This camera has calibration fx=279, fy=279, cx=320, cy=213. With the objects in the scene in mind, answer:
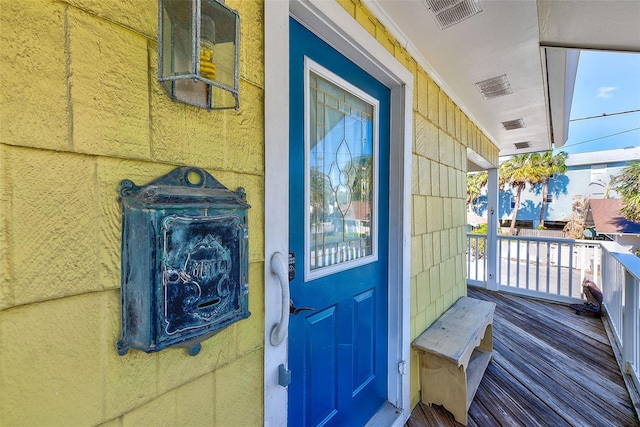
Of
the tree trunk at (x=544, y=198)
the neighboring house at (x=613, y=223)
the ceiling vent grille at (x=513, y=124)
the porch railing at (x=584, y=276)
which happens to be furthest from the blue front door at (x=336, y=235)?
the tree trunk at (x=544, y=198)

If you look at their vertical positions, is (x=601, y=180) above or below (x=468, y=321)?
above

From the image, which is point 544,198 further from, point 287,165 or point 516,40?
point 287,165

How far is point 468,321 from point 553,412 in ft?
2.48

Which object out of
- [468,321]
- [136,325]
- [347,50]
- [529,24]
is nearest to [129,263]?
[136,325]

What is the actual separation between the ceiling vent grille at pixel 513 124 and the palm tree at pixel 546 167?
13086mm

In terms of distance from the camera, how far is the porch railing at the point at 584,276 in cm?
232

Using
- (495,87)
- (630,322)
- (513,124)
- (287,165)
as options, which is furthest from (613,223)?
(287,165)

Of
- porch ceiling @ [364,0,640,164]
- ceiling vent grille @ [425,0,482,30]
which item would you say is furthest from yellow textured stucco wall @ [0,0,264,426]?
ceiling vent grille @ [425,0,482,30]

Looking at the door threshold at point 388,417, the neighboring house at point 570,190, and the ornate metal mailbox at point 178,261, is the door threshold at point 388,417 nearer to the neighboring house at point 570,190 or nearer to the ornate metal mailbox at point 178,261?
the ornate metal mailbox at point 178,261

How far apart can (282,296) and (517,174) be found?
17732 millimetres

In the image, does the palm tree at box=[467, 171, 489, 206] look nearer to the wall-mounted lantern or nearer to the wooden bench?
the wooden bench

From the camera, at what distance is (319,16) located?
45.1 inches

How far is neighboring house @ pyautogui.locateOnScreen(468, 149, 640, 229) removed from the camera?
12430mm

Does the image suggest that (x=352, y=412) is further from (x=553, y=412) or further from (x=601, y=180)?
(x=601, y=180)
